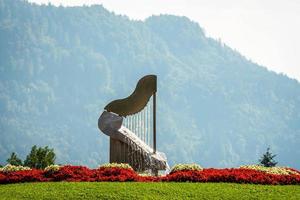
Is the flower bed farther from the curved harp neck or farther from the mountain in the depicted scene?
the mountain

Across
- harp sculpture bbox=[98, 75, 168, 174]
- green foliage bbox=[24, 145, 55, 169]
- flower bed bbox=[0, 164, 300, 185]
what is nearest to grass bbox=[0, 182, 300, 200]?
flower bed bbox=[0, 164, 300, 185]

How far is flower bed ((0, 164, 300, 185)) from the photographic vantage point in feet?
40.6

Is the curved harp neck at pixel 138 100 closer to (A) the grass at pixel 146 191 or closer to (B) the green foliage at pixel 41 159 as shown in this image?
(A) the grass at pixel 146 191

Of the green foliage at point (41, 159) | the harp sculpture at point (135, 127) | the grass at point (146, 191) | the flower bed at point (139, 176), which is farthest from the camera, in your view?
the green foliage at point (41, 159)

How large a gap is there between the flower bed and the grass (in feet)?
1.60

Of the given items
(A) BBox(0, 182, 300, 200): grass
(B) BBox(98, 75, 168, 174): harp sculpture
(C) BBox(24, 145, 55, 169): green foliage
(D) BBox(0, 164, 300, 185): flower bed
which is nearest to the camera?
(A) BBox(0, 182, 300, 200): grass

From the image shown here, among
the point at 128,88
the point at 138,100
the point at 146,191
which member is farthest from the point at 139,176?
the point at 128,88

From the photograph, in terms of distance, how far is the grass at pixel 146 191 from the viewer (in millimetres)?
10758

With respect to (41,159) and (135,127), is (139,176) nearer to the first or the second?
(135,127)

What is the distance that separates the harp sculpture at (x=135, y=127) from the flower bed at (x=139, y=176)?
258cm

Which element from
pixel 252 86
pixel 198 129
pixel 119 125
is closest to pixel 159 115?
pixel 198 129

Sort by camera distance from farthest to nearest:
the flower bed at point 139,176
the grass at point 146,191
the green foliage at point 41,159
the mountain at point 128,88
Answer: the mountain at point 128,88 → the green foliage at point 41,159 → the flower bed at point 139,176 → the grass at point 146,191

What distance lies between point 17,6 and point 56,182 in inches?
5733

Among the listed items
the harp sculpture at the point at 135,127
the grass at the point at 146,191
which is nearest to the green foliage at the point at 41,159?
the harp sculpture at the point at 135,127
